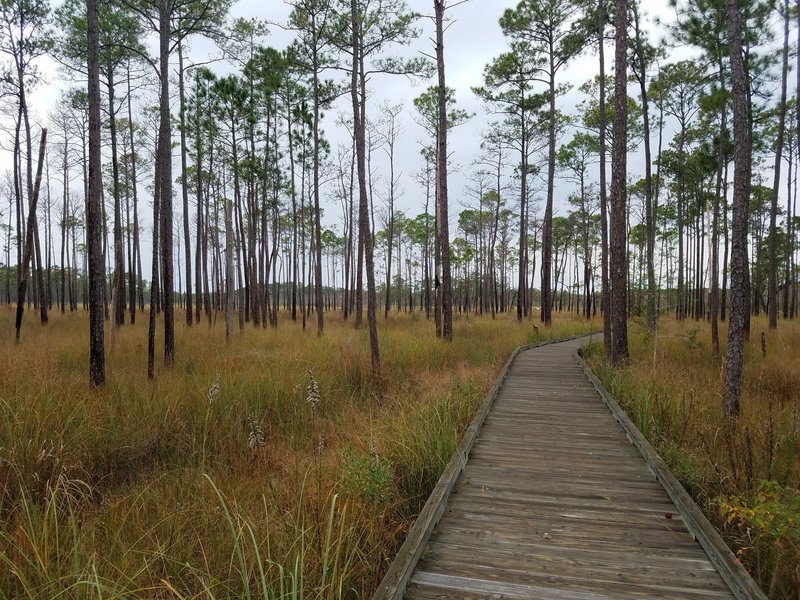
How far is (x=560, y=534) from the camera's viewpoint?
108 inches

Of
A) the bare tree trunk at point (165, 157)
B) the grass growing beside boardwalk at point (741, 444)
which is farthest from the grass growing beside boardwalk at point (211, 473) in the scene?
the grass growing beside boardwalk at point (741, 444)

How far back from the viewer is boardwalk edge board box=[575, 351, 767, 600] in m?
2.11

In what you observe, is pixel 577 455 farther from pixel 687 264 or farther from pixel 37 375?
pixel 687 264

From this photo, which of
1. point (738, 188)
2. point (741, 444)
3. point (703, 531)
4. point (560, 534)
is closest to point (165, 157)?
point (560, 534)

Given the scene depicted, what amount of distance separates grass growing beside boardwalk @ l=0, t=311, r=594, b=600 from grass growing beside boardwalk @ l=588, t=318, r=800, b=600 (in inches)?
89.0

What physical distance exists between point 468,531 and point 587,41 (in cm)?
1547

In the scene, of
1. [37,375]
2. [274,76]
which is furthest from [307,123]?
[37,375]

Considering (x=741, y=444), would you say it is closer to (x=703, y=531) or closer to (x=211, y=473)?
(x=703, y=531)

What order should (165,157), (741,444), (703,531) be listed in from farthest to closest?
(165,157), (741,444), (703,531)

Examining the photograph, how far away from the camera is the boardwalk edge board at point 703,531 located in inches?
83.0

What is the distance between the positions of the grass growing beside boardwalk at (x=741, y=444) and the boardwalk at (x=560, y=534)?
1.00ft

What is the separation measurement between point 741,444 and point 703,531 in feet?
5.68

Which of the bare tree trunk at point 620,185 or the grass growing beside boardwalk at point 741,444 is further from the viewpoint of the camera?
the bare tree trunk at point 620,185

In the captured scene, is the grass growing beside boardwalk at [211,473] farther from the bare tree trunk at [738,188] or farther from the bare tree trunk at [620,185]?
the bare tree trunk at [738,188]
